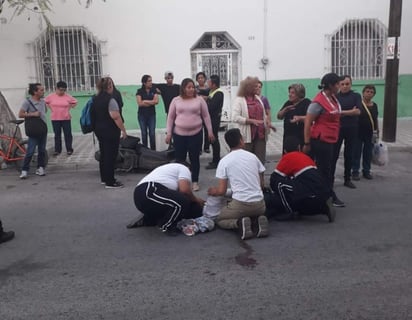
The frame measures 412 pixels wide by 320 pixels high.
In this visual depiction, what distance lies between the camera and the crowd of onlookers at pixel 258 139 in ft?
18.2

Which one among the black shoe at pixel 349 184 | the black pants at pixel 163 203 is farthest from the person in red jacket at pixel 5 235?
the black shoe at pixel 349 184

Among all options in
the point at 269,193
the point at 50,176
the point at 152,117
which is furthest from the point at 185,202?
the point at 152,117

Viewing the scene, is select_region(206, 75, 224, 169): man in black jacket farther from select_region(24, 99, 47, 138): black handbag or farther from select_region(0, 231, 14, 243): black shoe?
select_region(0, 231, 14, 243): black shoe

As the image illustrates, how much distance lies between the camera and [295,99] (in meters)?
7.37

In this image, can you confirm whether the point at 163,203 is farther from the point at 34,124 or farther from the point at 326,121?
the point at 34,124

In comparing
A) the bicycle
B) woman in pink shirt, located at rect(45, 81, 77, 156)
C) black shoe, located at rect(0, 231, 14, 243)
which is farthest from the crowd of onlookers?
woman in pink shirt, located at rect(45, 81, 77, 156)

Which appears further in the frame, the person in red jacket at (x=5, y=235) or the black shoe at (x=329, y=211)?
the black shoe at (x=329, y=211)

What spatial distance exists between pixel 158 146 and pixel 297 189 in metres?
6.14

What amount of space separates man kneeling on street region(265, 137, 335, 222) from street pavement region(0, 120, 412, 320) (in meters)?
0.17

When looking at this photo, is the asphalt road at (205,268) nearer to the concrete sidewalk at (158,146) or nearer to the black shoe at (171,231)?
the black shoe at (171,231)

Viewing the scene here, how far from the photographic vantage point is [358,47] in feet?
45.9

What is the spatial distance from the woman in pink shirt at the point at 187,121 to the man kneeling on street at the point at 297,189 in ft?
5.56

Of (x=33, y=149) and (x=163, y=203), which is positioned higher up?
(x=33, y=149)

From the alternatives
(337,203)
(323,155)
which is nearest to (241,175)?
(323,155)
